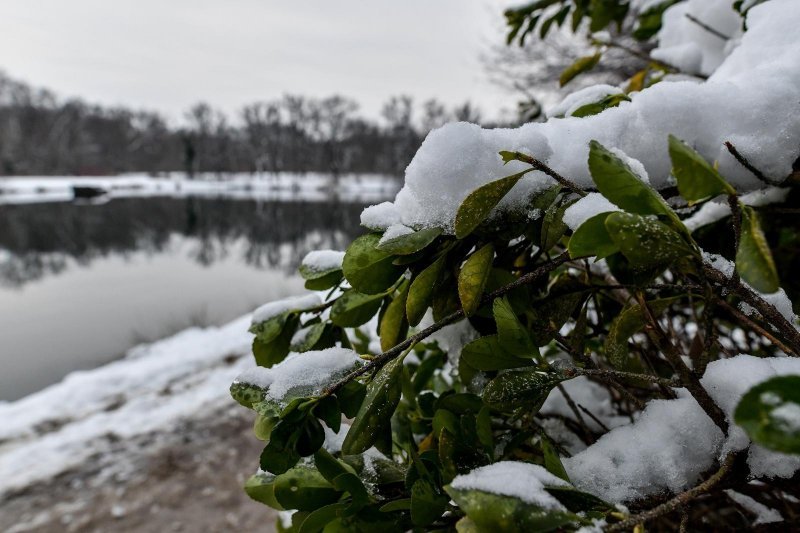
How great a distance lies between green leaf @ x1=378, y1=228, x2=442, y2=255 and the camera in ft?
1.32

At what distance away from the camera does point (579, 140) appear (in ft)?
1.54

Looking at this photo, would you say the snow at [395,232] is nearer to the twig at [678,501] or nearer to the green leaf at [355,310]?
the green leaf at [355,310]

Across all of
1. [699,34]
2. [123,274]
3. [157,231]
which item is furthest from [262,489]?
[157,231]

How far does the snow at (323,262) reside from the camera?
0.58m

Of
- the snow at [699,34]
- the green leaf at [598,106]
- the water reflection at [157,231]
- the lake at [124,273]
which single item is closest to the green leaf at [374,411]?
the green leaf at [598,106]

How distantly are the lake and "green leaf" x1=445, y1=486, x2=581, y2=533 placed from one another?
27.7 feet

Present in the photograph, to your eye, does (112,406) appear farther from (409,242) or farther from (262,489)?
(409,242)

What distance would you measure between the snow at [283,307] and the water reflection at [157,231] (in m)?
14.2

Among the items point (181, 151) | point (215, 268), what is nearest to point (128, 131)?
Result: point (181, 151)

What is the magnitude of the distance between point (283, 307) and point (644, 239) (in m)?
0.45

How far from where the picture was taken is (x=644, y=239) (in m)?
0.31

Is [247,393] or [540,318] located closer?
[247,393]

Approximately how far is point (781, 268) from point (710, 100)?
610mm

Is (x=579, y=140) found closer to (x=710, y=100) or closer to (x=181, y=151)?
(x=710, y=100)
